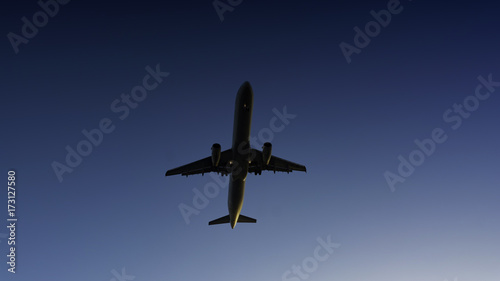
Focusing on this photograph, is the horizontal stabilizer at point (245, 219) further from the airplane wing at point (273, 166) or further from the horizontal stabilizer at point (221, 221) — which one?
the airplane wing at point (273, 166)

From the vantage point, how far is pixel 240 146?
3962 centimetres

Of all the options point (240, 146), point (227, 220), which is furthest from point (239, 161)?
point (227, 220)

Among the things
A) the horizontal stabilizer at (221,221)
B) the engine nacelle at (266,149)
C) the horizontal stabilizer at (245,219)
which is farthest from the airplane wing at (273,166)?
the horizontal stabilizer at (245,219)

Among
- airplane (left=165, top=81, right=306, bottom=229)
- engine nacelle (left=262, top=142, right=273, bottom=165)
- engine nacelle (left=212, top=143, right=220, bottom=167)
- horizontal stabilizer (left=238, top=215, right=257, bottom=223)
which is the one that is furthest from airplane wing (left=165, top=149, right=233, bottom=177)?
horizontal stabilizer (left=238, top=215, right=257, bottom=223)

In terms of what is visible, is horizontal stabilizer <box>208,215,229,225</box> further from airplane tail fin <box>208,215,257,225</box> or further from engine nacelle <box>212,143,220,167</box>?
engine nacelle <box>212,143,220,167</box>

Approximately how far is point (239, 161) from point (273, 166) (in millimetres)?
5489

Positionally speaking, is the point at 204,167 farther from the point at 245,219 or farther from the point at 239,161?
the point at 245,219

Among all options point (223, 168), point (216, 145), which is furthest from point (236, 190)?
point (216, 145)

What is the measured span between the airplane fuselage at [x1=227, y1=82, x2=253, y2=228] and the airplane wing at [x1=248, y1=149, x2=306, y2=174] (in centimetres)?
256

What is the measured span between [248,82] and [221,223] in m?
18.7

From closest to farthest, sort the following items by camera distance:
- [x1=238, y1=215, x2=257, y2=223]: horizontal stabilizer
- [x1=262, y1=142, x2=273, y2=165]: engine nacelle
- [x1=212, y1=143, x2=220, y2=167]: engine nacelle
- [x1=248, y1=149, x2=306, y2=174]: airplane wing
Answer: [x1=212, y1=143, x2=220, y2=167]: engine nacelle
[x1=262, y1=142, x2=273, y2=165]: engine nacelle
[x1=248, y1=149, x2=306, y2=174]: airplane wing
[x1=238, y1=215, x2=257, y2=223]: horizontal stabilizer

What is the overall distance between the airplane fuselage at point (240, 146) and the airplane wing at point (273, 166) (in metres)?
2.56

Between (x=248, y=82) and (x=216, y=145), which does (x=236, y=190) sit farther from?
(x=248, y=82)

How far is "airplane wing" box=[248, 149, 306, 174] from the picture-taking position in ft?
144
